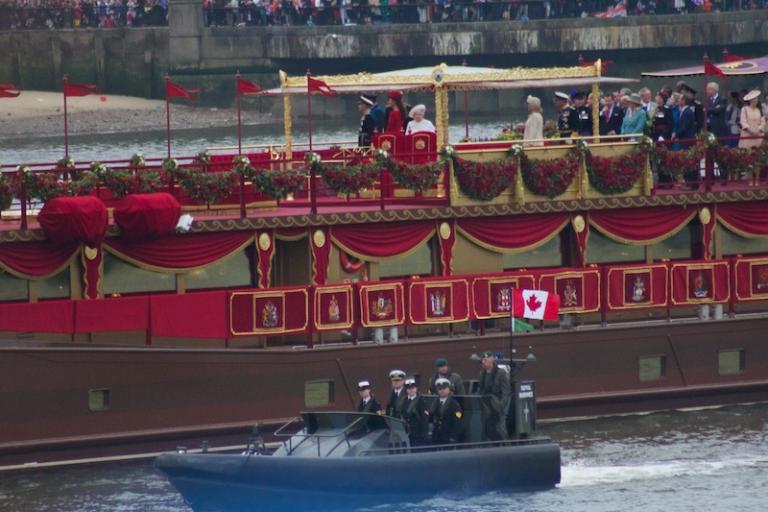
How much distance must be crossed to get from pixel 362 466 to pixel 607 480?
4045 mm

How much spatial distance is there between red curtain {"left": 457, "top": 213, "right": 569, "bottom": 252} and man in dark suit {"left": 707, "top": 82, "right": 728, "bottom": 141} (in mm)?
4038

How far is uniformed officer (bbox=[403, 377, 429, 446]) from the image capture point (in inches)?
1101

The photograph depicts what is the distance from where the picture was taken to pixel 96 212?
29.1 metres

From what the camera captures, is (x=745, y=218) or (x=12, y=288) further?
(x=745, y=218)

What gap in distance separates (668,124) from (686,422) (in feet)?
16.7

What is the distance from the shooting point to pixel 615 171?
32500 millimetres

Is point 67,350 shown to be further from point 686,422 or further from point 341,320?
point 686,422

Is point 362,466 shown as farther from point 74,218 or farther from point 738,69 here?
point 738,69

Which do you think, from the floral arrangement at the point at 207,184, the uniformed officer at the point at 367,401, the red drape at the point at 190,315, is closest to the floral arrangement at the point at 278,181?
the floral arrangement at the point at 207,184

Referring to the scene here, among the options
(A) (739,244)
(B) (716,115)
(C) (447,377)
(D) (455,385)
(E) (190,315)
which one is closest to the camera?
(D) (455,385)

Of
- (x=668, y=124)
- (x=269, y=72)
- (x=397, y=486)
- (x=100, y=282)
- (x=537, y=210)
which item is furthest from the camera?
(x=269, y=72)

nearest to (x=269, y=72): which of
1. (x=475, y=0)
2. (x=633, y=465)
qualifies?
(x=475, y=0)

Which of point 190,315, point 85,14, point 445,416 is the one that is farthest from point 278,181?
A: point 85,14

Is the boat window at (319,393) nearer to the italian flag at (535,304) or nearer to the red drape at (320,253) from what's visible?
the red drape at (320,253)
